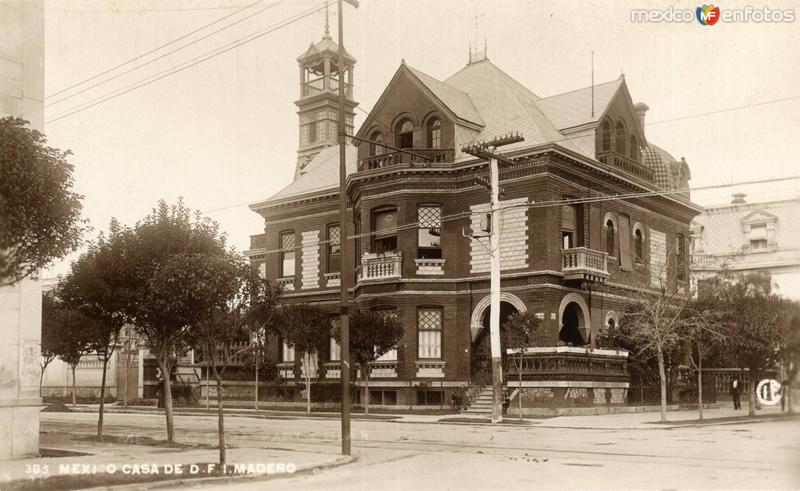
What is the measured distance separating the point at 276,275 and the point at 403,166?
1274 cm

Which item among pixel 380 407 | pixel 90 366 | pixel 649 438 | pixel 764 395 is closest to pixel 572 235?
pixel 380 407

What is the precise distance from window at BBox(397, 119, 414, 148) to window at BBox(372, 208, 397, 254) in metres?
3.30

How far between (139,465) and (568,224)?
25.6 m

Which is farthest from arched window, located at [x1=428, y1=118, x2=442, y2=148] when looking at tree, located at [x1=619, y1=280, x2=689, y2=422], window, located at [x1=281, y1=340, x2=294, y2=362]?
window, located at [x1=281, y1=340, x2=294, y2=362]

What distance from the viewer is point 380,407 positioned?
123 ft

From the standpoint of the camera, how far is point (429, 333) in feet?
124

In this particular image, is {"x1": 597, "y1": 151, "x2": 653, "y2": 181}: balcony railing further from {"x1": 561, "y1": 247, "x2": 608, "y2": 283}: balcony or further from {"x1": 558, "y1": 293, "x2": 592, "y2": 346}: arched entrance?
{"x1": 558, "y1": 293, "x2": 592, "y2": 346}: arched entrance

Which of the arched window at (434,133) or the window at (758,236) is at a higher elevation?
the arched window at (434,133)

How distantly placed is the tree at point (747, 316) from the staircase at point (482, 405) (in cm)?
945

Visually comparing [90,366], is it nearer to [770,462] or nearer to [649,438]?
[649,438]

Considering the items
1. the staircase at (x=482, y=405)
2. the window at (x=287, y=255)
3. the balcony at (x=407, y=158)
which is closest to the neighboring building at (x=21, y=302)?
the staircase at (x=482, y=405)

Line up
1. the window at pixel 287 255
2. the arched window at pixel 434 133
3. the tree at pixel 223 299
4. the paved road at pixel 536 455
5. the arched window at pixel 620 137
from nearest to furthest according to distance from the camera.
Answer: the paved road at pixel 536 455 < the tree at pixel 223 299 < the arched window at pixel 434 133 < the arched window at pixel 620 137 < the window at pixel 287 255

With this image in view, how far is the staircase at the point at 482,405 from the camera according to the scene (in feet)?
109

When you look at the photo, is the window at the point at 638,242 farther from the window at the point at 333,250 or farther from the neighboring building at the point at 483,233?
the window at the point at 333,250
